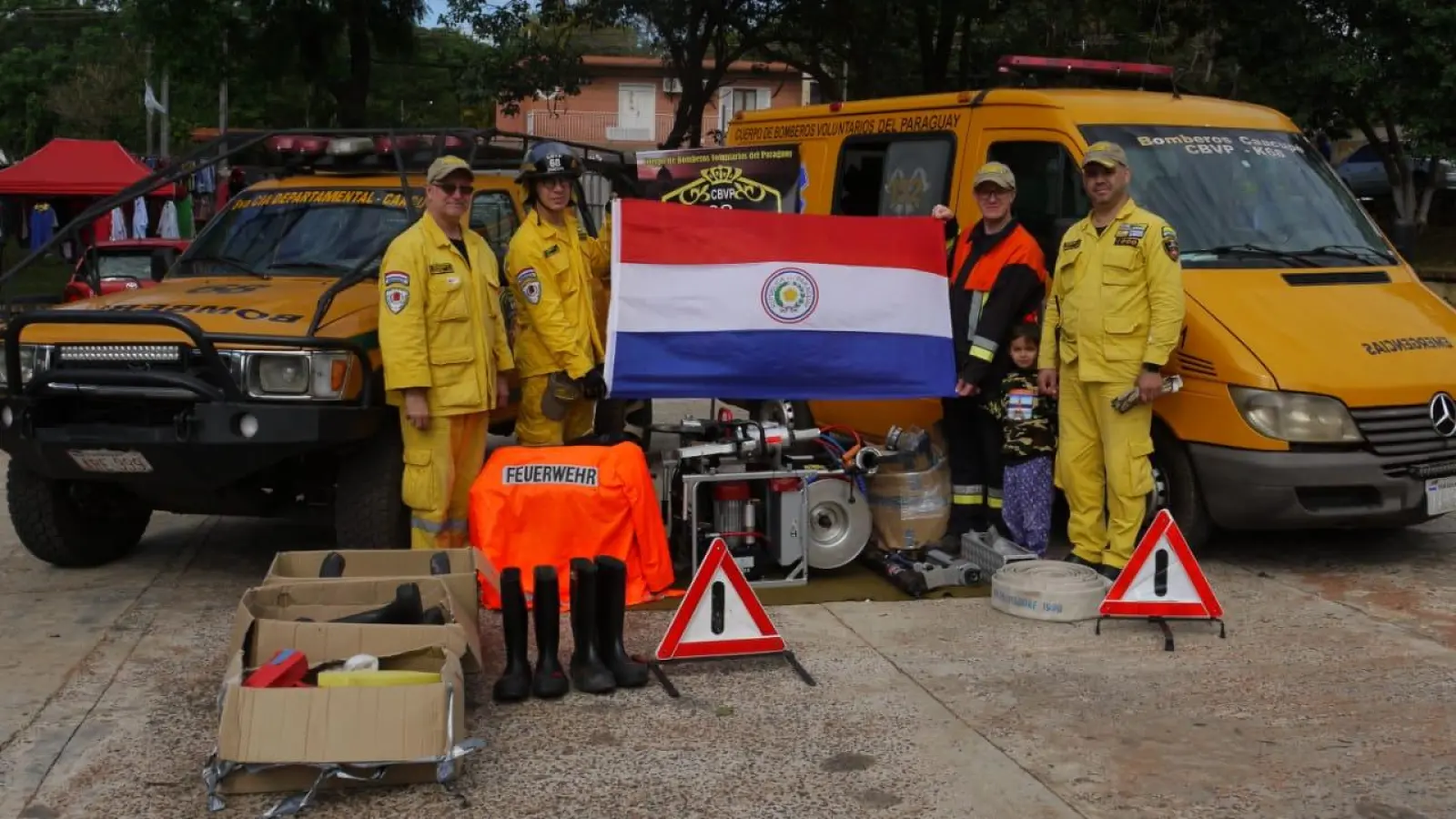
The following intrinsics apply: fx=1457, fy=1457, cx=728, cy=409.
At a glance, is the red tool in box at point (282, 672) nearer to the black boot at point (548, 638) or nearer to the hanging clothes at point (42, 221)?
the black boot at point (548, 638)

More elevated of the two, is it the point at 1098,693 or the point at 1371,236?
the point at 1371,236

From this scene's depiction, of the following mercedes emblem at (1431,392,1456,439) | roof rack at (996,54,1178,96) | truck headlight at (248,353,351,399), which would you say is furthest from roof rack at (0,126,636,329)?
mercedes emblem at (1431,392,1456,439)

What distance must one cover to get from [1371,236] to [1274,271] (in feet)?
3.32

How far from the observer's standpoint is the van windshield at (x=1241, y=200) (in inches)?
297

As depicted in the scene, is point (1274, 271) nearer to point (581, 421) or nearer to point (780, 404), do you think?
point (780, 404)

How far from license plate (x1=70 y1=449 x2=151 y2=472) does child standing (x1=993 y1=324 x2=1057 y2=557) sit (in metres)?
4.06

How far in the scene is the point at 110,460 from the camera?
20.9 feet

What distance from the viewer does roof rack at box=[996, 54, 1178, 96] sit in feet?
29.7

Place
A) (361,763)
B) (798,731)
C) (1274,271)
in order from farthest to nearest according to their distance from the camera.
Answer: (1274,271) < (798,731) < (361,763)

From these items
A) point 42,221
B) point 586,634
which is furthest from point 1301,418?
point 42,221

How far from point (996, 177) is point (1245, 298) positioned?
1.35m

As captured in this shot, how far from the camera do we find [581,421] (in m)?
7.48

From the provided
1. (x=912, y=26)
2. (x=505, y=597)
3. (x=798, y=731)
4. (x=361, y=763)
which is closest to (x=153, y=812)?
(x=361, y=763)

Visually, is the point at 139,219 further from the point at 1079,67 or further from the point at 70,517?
the point at 1079,67
